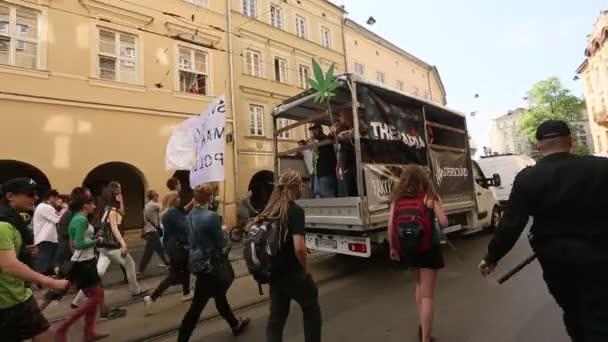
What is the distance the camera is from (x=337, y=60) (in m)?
20.3

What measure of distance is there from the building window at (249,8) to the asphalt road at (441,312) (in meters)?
13.7

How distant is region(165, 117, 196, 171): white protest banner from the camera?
645 cm

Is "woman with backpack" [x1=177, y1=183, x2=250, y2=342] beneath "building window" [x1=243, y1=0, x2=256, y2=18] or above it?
beneath

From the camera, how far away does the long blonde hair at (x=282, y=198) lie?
283 centimetres

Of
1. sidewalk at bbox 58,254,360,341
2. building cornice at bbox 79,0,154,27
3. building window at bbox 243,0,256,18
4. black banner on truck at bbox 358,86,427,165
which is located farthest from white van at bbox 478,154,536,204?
building cornice at bbox 79,0,154,27

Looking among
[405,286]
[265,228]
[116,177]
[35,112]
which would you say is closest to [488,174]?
[405,286]

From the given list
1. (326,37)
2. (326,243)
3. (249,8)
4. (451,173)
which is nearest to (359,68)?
(326,37)

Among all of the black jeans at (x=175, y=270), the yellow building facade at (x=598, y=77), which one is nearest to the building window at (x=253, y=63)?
the black jeans at (x=175, y=270)

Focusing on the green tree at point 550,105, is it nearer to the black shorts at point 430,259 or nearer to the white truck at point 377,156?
the white truck at point 377,156

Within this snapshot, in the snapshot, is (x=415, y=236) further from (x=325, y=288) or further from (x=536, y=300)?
(x=325, y=288)

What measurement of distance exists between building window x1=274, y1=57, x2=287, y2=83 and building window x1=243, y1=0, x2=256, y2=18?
218 cm

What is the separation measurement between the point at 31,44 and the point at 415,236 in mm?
11770

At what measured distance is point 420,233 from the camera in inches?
125

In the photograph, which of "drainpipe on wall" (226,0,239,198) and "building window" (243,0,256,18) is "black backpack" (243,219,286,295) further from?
"building window" (243,0,256,18)
